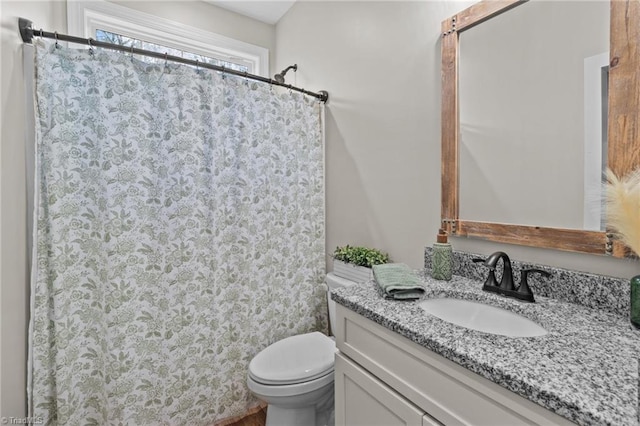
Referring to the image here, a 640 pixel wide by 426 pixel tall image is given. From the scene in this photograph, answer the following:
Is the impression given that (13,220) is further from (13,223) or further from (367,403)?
(367,403)

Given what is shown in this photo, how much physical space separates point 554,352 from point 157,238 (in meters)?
1.56

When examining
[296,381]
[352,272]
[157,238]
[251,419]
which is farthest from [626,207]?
[251,419]

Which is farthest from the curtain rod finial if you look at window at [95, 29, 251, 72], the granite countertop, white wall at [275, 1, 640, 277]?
the granite countertop

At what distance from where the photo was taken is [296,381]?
1282 millimetres

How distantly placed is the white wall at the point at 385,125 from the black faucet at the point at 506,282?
4.8 inches

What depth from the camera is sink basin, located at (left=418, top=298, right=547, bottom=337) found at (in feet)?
2.84

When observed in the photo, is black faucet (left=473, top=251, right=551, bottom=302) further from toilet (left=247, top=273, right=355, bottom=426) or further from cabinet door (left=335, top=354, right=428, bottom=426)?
toilet (left=247, top=273, right=355, bottom=426)

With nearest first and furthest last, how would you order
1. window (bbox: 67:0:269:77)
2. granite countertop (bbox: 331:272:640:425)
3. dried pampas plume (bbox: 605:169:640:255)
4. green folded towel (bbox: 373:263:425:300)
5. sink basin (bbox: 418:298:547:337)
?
granite countertop (bbox: 331:272:640:425) < dried pampas plume (bbox: 605:169:640:255) < sink basin (bbox: 418:298:547:337) < green folded towel (bbox: 373:263:425:300) < window (bbox: 67:0:269:77)

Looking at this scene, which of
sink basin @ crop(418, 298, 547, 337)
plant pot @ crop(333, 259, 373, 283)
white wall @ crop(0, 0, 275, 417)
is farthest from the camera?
plant pot @ crop(333, 259, 373, 283)

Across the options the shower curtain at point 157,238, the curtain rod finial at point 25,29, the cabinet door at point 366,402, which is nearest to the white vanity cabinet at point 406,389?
the cabinet door at point 366,402

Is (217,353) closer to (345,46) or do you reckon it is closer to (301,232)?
(301,232)

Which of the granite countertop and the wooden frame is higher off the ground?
the wooden frame

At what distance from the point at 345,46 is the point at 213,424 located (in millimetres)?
2344

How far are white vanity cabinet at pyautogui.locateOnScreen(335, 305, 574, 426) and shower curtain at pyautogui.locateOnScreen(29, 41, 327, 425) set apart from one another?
855 millimetres
